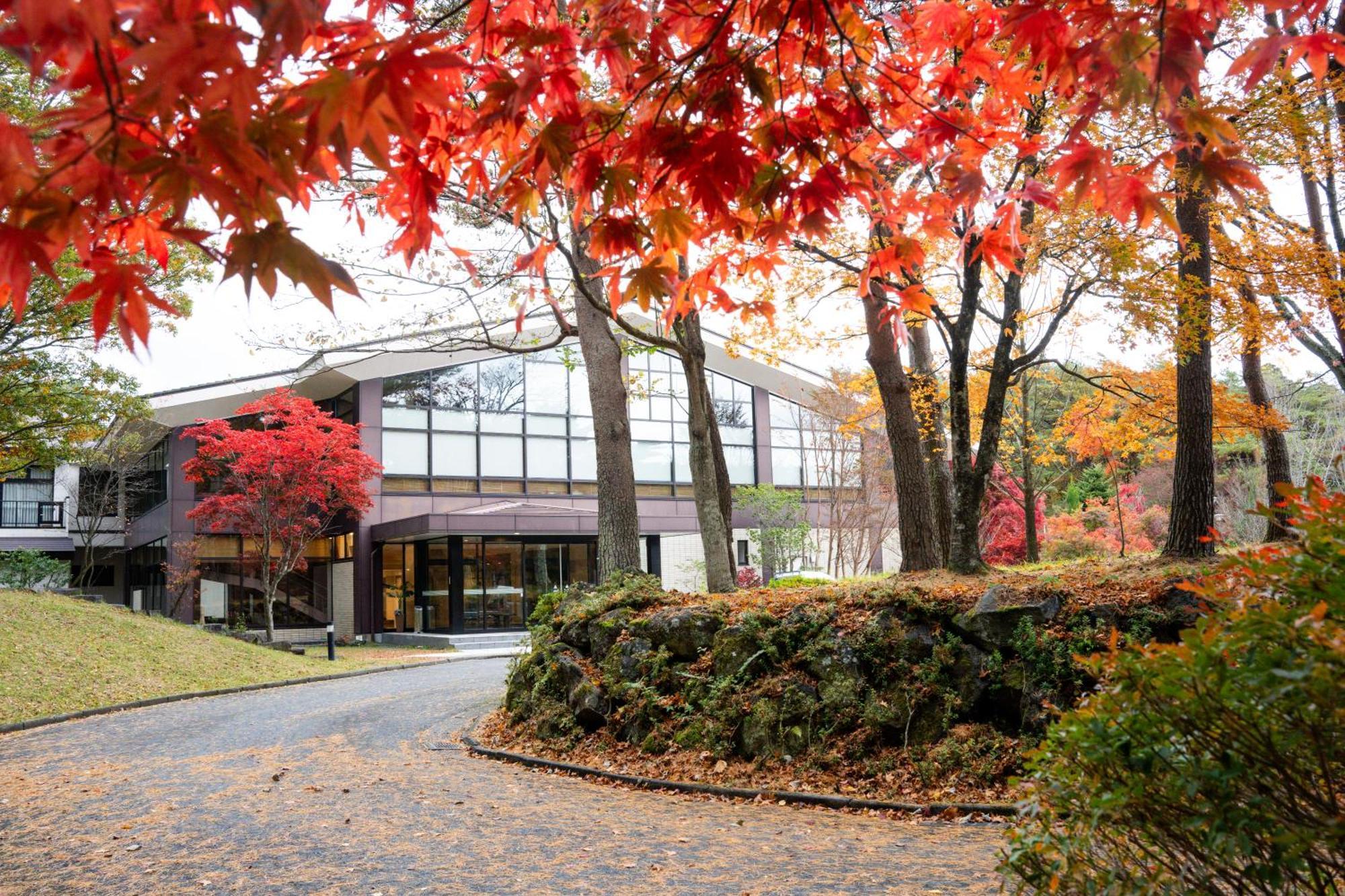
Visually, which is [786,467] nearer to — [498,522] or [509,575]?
[509,575]

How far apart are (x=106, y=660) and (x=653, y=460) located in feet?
56.2

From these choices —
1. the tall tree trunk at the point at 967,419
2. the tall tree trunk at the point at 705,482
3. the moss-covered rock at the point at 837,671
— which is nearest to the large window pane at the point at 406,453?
the tall tree trunk at the point at 705,482

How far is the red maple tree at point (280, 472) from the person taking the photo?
21.2m

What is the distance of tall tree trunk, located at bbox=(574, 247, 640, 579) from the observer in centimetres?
1187

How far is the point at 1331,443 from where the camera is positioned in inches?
1012

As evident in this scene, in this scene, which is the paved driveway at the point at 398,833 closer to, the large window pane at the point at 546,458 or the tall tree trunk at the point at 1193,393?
the tall tree trunk at the point at 1193,393

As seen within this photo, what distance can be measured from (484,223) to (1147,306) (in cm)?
822

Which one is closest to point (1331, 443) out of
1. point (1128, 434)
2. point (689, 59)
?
point (1128, 434)

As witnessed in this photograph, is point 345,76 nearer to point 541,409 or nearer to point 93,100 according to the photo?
point 93,100

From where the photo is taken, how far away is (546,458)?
2872cm

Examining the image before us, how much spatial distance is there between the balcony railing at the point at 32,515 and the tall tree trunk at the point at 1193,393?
3443cm

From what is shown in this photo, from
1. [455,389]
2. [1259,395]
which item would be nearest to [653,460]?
[455,389]

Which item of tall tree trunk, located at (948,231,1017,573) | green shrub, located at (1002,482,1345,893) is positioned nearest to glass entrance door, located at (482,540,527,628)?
tall tree trunk, located at (948,231,1017,573)

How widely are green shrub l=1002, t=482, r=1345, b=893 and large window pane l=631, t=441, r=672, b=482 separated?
1067 inches
